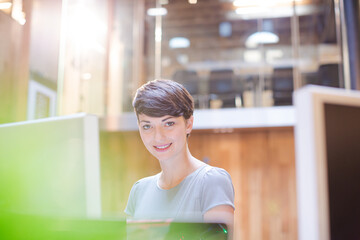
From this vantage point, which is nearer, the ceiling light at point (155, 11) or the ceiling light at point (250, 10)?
the ceiling light at point (250, 10)

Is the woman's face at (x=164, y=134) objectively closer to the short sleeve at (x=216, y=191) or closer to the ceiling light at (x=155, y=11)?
the short sleeve at (x=216, y=191)

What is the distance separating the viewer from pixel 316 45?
5.36 m

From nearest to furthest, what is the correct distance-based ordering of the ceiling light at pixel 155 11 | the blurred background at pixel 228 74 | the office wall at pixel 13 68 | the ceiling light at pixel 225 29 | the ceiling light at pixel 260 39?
the office wall at pixel 13 68 → the blurred background at pixel 228 74 → the ceiling light at pixel 260 39 → the ceiling light at pixel 155 11 → the ceiling light at pixel 225 29

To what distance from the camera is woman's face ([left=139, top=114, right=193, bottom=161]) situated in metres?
1.13

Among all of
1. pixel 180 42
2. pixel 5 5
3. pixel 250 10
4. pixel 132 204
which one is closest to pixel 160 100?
pixel 132 204

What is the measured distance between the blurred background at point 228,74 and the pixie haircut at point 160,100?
7.96 feet

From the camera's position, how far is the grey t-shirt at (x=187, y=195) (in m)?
1.04

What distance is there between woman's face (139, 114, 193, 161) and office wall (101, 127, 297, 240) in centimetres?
356

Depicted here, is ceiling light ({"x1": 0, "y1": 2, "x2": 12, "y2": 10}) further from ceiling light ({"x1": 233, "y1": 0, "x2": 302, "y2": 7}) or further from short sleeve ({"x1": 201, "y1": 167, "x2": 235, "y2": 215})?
ceiling light ({"x1": 233, "y1": 0, "x2": 302, "y2": 7})

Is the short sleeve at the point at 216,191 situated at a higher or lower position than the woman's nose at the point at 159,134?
lower

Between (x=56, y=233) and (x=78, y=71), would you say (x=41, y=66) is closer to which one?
(x=78, y=71)

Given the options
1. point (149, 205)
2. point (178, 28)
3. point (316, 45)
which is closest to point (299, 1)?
point (316, 45)

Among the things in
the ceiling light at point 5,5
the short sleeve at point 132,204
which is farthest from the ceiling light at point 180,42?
the short sleeve at point 132,204

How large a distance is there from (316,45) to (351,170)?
200 inches
